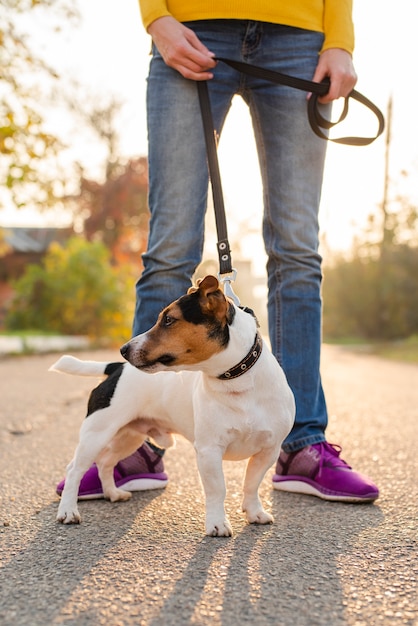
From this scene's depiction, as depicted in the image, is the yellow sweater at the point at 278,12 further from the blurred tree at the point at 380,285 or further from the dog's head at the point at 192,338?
the blurred tree at the point at 380,285

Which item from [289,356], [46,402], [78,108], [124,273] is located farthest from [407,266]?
[289,356]

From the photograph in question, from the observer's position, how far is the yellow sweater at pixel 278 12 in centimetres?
264

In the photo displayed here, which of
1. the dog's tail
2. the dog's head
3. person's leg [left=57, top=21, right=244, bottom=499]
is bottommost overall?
the dog's tail

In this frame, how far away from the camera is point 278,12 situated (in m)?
2.65

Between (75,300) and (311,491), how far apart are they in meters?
11.0

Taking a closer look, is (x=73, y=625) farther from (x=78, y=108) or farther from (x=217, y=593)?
(x=78, y=108)

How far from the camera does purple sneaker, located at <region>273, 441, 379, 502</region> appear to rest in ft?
8.24

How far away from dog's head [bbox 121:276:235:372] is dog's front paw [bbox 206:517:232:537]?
0.47m

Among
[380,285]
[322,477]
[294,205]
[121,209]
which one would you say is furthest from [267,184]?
[121,209]

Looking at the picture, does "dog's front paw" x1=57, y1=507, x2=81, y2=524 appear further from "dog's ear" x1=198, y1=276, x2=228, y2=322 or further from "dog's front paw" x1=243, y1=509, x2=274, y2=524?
"dog's ear" x1=198, y1=276, x2=228, y2=322

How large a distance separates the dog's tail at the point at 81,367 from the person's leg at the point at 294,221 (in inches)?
26.8

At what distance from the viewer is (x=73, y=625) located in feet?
4.80

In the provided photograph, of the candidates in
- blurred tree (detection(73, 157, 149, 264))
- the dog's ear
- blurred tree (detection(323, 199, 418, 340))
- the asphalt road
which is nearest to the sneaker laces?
the asphalt road

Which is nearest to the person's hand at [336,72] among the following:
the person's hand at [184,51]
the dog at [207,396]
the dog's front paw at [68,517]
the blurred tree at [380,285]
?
the person's hand at [184,51]
